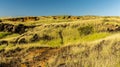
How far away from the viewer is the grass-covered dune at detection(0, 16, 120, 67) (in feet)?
86.3

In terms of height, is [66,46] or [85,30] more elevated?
[85,30]

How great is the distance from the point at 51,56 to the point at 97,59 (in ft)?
17.6

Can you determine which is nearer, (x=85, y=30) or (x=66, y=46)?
(x=66, y=46)

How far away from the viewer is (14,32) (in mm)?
40062

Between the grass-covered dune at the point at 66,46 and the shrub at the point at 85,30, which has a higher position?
the shrub at the point at 85,30

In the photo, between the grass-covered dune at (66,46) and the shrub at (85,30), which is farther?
the shrub at (85,30)

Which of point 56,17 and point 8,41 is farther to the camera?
point 56,17

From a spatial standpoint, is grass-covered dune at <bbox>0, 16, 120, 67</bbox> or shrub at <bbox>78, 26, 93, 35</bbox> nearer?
grass-covered dune at <bbox>0, 16, 120, 67</bbox>

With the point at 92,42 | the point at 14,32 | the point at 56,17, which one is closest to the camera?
the point at 92,42

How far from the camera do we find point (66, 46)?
97.4 ft

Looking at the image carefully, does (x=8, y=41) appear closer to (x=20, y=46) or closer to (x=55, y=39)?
(x=20, y=46)

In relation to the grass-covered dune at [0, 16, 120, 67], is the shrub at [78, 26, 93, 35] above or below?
above

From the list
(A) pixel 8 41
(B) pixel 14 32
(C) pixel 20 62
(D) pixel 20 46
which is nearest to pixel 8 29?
(B) pixel 14 32

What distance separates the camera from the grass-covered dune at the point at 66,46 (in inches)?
1036
